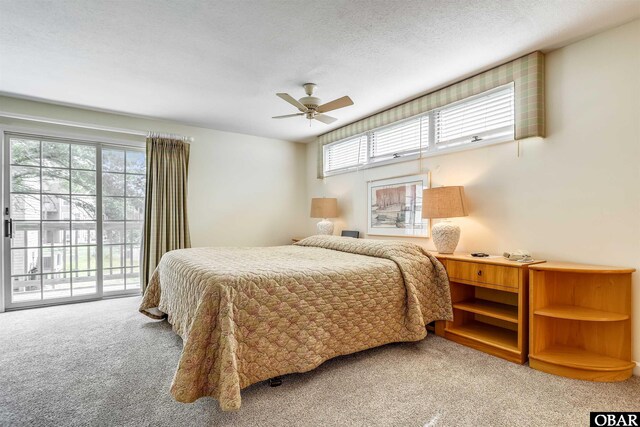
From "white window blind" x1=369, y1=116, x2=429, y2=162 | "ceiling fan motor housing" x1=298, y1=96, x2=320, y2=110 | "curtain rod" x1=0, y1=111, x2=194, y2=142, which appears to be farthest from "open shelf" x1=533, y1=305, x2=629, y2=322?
"curtain rod" x1=0, y1=111, x2=194, y2=142

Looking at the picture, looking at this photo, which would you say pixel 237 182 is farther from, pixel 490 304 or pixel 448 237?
pixel 490 304

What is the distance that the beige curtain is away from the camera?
4.01 metres

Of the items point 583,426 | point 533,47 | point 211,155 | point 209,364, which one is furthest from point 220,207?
point 583,426

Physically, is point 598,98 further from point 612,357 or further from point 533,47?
point 612,357

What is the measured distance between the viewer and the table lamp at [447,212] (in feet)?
9.25

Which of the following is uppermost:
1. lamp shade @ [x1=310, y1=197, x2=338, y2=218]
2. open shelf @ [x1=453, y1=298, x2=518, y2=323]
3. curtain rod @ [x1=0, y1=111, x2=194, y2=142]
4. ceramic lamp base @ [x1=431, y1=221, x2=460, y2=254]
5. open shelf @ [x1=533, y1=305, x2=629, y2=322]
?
curtain rod @ [x1=0, y1=111, x2=194, y2=142]

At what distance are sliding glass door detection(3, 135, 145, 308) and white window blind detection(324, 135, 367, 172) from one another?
2.65 metres

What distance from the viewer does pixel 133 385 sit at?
1.92 metres

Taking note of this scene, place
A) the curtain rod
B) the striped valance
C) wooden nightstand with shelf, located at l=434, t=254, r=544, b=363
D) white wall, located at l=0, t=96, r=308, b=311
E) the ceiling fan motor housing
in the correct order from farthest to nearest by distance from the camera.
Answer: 1. white wall, located at l=0, t=96, r=308, b=311
2. the curtain rod
3. the ceiling fan motor housing
4. the striped valance
5. wooden nightstand with shelf, located at l=434, t=254, r=544, b=363

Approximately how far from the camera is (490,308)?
8.34 feet

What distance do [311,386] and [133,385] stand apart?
1.08 meters

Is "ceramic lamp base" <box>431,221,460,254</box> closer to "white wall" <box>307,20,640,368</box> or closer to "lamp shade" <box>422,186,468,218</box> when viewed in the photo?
"lamp shade" <box>422,186,468,218</box>

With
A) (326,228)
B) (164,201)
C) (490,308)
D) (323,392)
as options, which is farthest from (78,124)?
(490,308)

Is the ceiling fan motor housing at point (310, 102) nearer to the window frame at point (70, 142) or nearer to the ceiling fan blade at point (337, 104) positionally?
the ceiling fan blade at point (337, 104)
